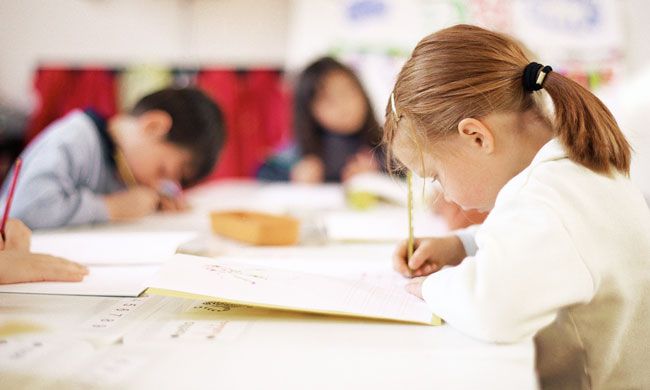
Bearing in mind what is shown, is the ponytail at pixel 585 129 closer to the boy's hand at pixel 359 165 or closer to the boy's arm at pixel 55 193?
the boy's arm at pixel 55 193

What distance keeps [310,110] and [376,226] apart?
1163 millimetres

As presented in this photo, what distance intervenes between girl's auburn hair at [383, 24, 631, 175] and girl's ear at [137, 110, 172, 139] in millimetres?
809

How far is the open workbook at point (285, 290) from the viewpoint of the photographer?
1.94ft

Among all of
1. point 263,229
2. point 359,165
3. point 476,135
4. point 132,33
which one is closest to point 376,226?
point 263,229

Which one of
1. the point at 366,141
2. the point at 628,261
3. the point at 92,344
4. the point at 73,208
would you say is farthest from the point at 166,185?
the point at 628,261

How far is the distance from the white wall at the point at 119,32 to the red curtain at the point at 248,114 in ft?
0.32

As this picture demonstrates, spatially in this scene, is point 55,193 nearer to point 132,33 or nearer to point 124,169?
point 124,169

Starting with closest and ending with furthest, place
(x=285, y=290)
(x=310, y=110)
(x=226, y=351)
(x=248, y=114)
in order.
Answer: (x=226, y=351) → (x=285, y=290) → (x=310, y=110) → (x=248, y=114)

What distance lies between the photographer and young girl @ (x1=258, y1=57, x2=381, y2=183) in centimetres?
224

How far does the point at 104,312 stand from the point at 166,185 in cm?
103

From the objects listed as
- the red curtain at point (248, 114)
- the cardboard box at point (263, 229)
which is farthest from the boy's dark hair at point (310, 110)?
the cardboard box at point (263, 229)

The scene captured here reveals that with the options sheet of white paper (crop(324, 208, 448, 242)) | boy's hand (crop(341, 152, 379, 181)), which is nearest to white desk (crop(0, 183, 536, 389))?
sheet of white paper (crop(324, 208, 448, 242))

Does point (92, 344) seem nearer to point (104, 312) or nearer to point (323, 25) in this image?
point (104, 312)

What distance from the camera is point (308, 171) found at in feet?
6.94
